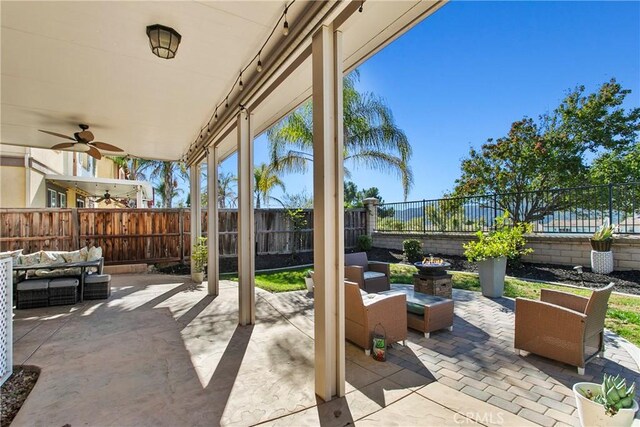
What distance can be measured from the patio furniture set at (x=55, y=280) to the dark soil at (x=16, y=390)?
2.79m

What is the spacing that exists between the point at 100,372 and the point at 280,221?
7779 millimetres

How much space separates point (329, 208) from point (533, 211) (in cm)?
889

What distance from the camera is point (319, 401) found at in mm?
2383

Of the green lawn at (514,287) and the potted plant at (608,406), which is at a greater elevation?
the potted plant at (608,406)

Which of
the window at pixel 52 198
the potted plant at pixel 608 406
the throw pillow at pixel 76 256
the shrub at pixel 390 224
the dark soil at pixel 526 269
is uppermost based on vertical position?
the window at pixel 52 198

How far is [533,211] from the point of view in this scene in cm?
870

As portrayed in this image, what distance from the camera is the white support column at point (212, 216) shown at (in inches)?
227

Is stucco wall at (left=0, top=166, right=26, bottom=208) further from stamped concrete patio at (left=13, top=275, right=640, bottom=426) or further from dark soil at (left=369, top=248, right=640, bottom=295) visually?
dark soil at (left=369, top=248, right=640, bottom=295)

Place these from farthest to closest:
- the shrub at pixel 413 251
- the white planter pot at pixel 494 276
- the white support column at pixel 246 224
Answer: the shrub at pixel 413 251 → the white planter pot at pixel 494 276 → the white support column at pixel 246 224

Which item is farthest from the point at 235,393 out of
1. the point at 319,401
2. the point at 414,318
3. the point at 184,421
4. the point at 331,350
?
the point at 414,318

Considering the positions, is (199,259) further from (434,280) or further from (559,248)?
(559,248)

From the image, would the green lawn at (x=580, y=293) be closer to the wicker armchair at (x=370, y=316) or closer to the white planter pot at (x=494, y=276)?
the white planter pot at (x=494, y=276)

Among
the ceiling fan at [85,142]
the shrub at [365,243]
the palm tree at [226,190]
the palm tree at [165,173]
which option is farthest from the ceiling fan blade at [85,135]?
the palm tree at [226,190]

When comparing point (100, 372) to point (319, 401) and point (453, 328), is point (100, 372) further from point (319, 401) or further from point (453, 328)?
point (453, 328)
